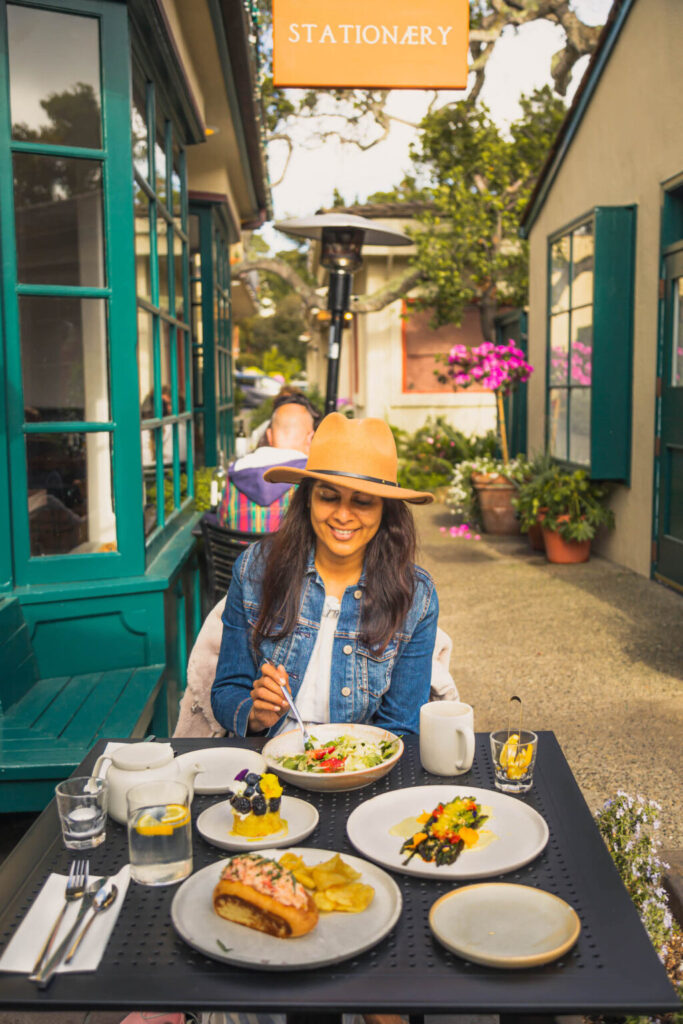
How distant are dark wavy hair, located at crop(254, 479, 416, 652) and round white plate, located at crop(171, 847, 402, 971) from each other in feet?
3.31

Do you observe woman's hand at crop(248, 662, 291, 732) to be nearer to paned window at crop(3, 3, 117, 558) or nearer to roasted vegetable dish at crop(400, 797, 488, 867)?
roasted vegetable dish at crop(400, 797, 488, 867)

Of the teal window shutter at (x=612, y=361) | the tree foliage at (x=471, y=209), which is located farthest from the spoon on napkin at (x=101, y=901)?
the tree foliage at (x=471, y=209)

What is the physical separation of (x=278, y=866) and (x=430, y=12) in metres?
3.04

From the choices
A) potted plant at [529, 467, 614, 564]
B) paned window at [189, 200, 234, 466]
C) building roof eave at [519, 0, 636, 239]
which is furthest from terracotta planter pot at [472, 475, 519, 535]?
building roof eave at [519, 0, 636, 239]

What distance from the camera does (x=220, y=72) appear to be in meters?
6.03

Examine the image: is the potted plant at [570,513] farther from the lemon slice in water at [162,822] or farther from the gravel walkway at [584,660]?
the lemon slice in water at [162,822]

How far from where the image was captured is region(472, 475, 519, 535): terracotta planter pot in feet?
33.6

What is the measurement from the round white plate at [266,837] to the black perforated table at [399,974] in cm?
16

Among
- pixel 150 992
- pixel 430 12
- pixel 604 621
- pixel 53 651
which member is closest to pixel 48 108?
pixel 430 12

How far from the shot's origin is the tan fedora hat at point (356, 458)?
2441mm

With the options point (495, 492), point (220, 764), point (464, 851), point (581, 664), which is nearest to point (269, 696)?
point (220, 764)

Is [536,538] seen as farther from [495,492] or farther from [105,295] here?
[105,295]

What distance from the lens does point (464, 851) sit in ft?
5.47

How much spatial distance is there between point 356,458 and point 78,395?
5.96 ft
